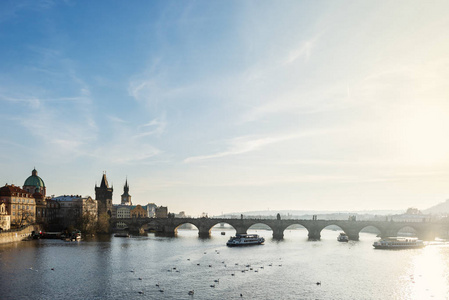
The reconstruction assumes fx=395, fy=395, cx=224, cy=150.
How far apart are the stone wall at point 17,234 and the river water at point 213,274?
1164 cm

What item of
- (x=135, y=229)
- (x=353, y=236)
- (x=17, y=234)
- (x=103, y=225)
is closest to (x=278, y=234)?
(x=353, y=236)

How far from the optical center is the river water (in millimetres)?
57531

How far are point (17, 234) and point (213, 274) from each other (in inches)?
3163

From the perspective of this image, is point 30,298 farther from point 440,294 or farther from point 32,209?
point 32,209

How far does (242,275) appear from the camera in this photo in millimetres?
70750

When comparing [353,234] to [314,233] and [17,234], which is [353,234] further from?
[17,234]

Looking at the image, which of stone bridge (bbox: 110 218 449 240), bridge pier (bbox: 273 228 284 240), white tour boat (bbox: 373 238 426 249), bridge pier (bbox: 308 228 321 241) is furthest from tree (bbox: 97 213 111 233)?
white tour boat (bbox: 373 238 426 249)

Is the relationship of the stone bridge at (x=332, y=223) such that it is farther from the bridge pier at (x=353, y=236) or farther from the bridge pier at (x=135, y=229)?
the bridge pier at (x=135, y=229)

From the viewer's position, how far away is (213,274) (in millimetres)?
71562

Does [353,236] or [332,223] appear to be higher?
[332,223]

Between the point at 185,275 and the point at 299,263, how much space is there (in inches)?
1137

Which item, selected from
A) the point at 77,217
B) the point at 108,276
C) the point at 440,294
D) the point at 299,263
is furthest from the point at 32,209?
the point at 440,294

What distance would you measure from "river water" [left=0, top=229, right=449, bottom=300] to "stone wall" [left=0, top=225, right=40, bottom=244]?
38.2ft

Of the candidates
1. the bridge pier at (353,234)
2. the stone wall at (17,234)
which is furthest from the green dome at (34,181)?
the bridge pier at (353,234)
